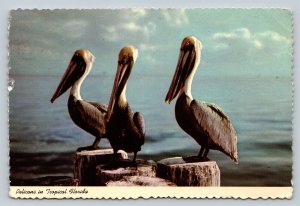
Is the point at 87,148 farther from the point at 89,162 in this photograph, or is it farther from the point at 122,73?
the point at 122,73

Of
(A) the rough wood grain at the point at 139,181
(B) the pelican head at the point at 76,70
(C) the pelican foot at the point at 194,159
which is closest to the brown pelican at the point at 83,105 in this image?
(B) the pelican head at the point at 76,70

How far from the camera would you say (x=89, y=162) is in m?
1.30

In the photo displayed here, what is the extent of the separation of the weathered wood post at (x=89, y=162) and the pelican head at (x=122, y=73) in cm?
12

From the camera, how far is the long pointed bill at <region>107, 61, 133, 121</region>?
1.30m

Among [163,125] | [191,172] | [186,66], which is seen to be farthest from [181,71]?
[191,172]

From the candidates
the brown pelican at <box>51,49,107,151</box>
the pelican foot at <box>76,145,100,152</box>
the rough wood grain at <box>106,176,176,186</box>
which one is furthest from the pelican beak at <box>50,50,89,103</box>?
the rough wood grain at <box>106,176,176,186</box>

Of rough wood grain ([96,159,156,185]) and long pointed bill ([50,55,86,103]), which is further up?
long pointed bill ([50,55,86,103])

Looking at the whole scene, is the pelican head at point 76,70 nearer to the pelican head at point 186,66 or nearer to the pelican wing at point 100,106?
the pelican wing at point 100,106

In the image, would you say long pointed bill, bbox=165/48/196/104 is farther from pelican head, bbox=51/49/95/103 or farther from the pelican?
pelican head, bbox=51/49/95/103

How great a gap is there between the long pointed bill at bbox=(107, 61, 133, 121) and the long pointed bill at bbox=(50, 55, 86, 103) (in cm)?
9

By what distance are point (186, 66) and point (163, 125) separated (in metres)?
0.16

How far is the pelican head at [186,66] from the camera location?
1.28 m

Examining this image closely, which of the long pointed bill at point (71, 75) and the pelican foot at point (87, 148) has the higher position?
the long pointed bill at point (71, 75)

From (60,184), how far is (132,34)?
0.43 metres
